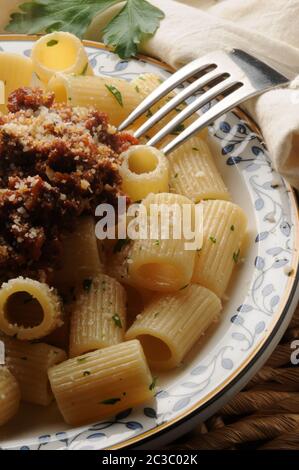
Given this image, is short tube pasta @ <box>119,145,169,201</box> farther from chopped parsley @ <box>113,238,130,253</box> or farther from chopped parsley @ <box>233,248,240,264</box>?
chopped parsley @ <box>233,248,240,264</box>

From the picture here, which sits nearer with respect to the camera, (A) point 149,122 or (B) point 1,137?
(B) point 1,137

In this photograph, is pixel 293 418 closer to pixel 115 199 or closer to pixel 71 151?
pixel 115 199

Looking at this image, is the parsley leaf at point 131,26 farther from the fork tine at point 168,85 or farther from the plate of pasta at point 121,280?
the plate of pasta at point 121,280

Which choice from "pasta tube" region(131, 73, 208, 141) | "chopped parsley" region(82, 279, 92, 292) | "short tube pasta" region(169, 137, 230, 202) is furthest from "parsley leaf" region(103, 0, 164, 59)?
"chopped parsley" region(82, 279, 92, 292)

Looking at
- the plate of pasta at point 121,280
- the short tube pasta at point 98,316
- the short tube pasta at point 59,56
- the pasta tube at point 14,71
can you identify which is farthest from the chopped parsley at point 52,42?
the short tube pasta at point 98,316

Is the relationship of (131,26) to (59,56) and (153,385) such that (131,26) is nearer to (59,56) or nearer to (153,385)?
(59,56)
